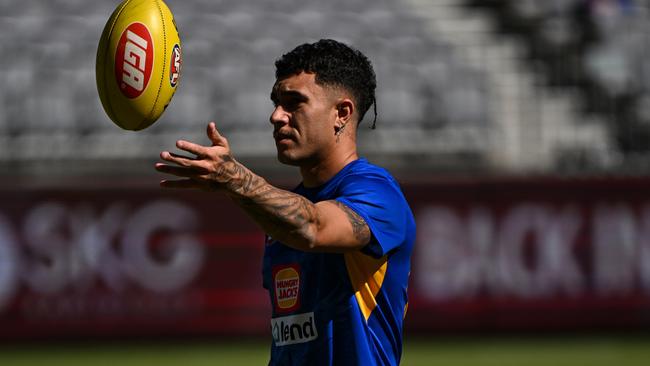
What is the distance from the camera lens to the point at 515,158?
13734 millimetres

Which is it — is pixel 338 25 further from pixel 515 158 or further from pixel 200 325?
pixel 200 325

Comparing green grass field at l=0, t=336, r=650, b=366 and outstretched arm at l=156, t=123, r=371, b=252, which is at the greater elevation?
outstretched arm at l=156, t=123, r=371, b=252

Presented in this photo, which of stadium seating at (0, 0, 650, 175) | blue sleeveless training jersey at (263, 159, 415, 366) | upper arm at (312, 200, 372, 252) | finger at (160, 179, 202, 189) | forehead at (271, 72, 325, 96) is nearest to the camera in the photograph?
finger at (160, 179, 202, 189)

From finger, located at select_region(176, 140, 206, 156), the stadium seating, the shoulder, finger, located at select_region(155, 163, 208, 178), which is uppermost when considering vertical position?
the stadium seating

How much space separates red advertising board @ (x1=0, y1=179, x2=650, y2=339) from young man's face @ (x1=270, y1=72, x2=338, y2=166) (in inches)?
308

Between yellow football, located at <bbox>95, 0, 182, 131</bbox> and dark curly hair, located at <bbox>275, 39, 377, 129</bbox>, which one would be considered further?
yellow football, located at <bbox>95, 0, 182, 131</bbox>

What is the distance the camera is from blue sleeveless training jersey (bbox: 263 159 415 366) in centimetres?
434

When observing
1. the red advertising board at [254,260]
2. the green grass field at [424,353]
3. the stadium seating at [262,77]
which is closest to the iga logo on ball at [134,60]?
the green grass field at [424,353]

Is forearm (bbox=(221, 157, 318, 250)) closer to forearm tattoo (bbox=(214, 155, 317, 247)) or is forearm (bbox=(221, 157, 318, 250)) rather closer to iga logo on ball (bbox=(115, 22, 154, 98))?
forearm tattoo (bbox=(214, 155, 317, 247))

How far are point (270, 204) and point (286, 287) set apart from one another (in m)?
0.66

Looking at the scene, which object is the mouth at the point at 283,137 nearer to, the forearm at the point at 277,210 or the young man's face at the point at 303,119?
the young man's face at the point at 303,119

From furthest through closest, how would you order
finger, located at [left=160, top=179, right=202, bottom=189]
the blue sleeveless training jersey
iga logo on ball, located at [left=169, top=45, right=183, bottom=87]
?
iga logo on ball, located at [left=169, top=45, right=183, bottom=87], the blue sleeveless training jersey, finger, located at [left=160, top=179, right=202, bottom=189]

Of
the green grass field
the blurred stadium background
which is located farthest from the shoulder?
the blurred stadium background

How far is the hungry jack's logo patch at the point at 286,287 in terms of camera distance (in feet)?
14.8
